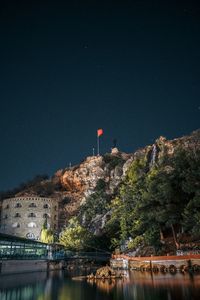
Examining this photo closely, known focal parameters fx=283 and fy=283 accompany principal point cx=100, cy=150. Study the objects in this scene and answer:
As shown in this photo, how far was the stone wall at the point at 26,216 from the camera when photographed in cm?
7081

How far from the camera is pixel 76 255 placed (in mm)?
53000

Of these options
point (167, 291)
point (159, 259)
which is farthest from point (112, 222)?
point (167, 291)

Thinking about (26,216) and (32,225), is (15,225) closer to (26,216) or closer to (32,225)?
(26,216)

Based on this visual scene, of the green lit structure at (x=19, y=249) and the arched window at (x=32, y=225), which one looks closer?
the green lit structure at (x=19, y=249)

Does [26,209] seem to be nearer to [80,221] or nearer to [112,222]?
[80,221]

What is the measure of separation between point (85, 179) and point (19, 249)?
50.3m

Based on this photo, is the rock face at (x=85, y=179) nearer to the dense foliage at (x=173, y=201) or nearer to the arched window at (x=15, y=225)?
the arched window at (x=15, y=225)

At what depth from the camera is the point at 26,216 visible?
235ft

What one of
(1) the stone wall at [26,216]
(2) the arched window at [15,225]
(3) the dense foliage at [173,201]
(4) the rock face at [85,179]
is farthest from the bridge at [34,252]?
(4) the rock face at [85,179]

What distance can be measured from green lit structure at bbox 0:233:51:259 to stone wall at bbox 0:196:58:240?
24.8 m

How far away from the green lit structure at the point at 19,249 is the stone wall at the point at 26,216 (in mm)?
24756

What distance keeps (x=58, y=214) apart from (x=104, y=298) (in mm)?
63806

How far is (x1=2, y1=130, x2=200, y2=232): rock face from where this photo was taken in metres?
79.6

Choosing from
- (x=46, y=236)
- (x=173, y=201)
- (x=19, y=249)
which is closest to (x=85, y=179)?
(x=46, y=236)
